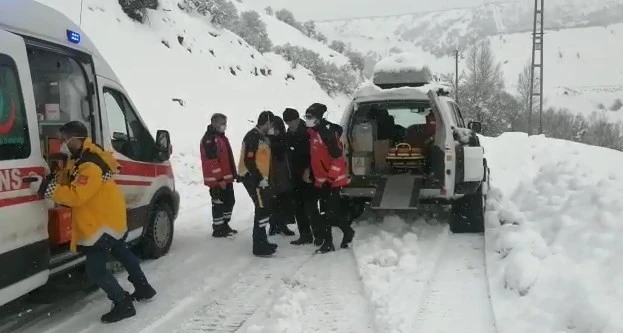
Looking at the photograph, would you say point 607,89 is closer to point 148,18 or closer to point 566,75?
point 566,75

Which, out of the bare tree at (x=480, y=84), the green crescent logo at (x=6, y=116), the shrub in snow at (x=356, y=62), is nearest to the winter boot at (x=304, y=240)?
the green crescent logo at (x=6, y=116)

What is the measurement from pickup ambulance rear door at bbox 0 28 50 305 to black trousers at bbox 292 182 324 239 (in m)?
3.33

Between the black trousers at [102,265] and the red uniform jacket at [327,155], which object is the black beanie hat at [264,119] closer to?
the red uniform jacket at [327,155]

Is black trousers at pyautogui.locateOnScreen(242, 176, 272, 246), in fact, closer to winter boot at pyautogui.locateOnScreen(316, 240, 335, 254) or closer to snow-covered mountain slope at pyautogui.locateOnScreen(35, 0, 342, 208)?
winter boot at pyautogui.locateOnScreen(316, 240, 335, 254)

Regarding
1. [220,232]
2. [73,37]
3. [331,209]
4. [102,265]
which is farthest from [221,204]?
[73,37]

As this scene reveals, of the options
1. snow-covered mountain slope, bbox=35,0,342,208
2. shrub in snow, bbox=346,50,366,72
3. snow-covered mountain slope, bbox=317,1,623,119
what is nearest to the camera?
snow-covered mountain slope, bbox=35,0,342,208

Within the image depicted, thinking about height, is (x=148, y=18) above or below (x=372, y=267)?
above

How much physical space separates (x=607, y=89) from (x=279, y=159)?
6325 centimetres

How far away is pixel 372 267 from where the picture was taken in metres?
6.11

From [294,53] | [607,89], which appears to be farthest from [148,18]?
[607,89]

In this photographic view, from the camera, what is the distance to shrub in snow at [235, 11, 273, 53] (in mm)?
34406

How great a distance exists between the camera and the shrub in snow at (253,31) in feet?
113

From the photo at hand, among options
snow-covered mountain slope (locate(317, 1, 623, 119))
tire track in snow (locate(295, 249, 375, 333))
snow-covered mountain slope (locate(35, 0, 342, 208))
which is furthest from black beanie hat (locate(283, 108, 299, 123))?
snow-covered mountain slope (locate(317, 1, 623, 119))

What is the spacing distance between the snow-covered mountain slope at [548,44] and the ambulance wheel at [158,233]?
1013 cm
